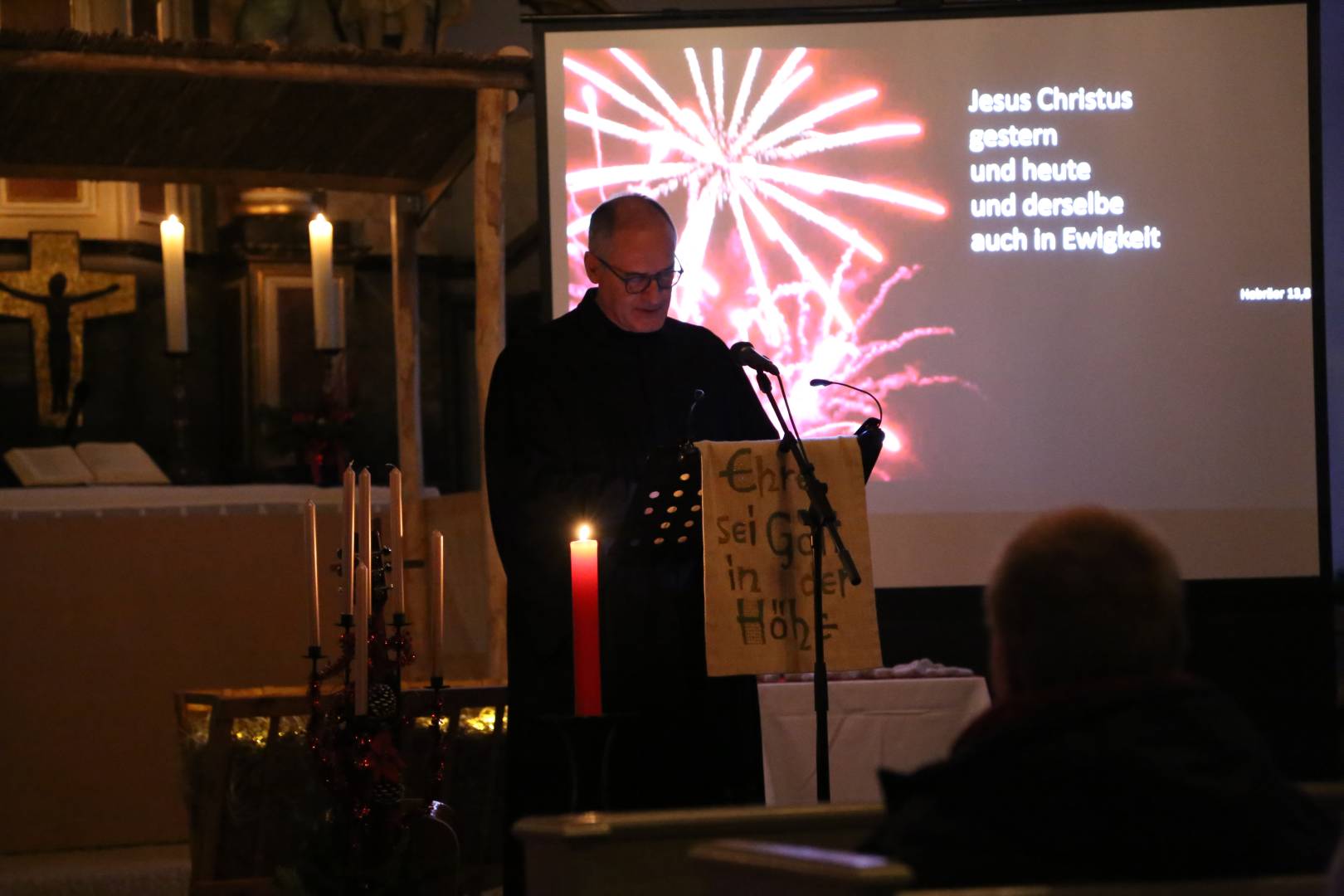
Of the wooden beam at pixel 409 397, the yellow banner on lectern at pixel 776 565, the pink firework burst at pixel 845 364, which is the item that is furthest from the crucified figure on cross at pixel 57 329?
the yellow banner on lectern at pixel 776 565

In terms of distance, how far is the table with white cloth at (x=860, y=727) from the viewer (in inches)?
186

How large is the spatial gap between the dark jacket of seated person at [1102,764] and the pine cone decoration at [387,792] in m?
1.95

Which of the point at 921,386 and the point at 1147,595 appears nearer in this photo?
the point at 1147,595

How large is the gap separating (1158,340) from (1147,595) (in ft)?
14.6

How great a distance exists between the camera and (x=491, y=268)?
5465 mm

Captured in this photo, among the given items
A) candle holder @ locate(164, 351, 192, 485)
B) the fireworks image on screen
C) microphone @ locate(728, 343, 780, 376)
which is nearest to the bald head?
microphone @ locate(728, 343, 780, 376)

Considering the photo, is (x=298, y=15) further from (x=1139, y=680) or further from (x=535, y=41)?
(x=1139, y=680)

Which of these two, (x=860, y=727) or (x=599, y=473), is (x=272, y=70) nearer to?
(x=599, y=473)

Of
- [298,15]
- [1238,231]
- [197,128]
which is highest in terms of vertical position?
[298,15]

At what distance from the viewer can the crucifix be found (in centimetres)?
791

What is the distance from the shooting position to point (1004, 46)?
229 inches

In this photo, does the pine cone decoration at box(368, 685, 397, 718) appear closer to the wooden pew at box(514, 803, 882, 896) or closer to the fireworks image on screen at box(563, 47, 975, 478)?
the wooden pew at box(514, 803, 882, 896)

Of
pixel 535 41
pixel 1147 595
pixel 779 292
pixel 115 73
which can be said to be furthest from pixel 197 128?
pixel 1147 595

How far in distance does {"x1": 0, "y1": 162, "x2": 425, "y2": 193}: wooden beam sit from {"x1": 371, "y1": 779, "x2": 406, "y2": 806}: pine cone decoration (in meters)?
3.37
